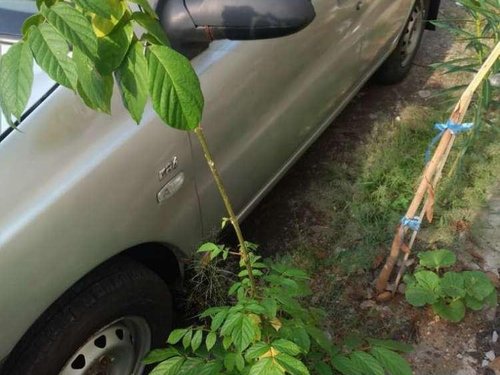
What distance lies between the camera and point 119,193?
176 cm

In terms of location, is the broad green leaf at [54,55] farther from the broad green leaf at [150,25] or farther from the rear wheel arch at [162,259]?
the rear wheel arch at [162,259]

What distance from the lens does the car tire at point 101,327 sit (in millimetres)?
1704

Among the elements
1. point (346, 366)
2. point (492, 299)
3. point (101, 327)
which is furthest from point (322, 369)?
point (492, 299)

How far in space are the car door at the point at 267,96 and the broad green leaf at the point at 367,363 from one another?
807 mm

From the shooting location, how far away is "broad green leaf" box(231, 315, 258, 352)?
1410 mm

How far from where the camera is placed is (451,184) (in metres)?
2.86

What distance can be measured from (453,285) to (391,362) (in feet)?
2.33

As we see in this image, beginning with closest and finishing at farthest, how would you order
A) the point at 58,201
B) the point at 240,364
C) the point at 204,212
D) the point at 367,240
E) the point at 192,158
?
1. the point at 240,364
2. the point at 58,201
3. the point at 192,158
4. the point at 204,212
5. the point at 367,240

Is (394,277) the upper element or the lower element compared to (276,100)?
lower

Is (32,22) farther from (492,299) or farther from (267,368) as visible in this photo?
(492,299)

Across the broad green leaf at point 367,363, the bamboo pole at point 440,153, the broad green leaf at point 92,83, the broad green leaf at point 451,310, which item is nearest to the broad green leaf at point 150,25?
the broad green leaf at point 92,83

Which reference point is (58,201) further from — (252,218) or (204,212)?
(252,218)

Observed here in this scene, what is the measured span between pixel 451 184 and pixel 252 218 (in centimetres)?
98

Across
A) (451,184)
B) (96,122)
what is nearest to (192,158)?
(96,122)
